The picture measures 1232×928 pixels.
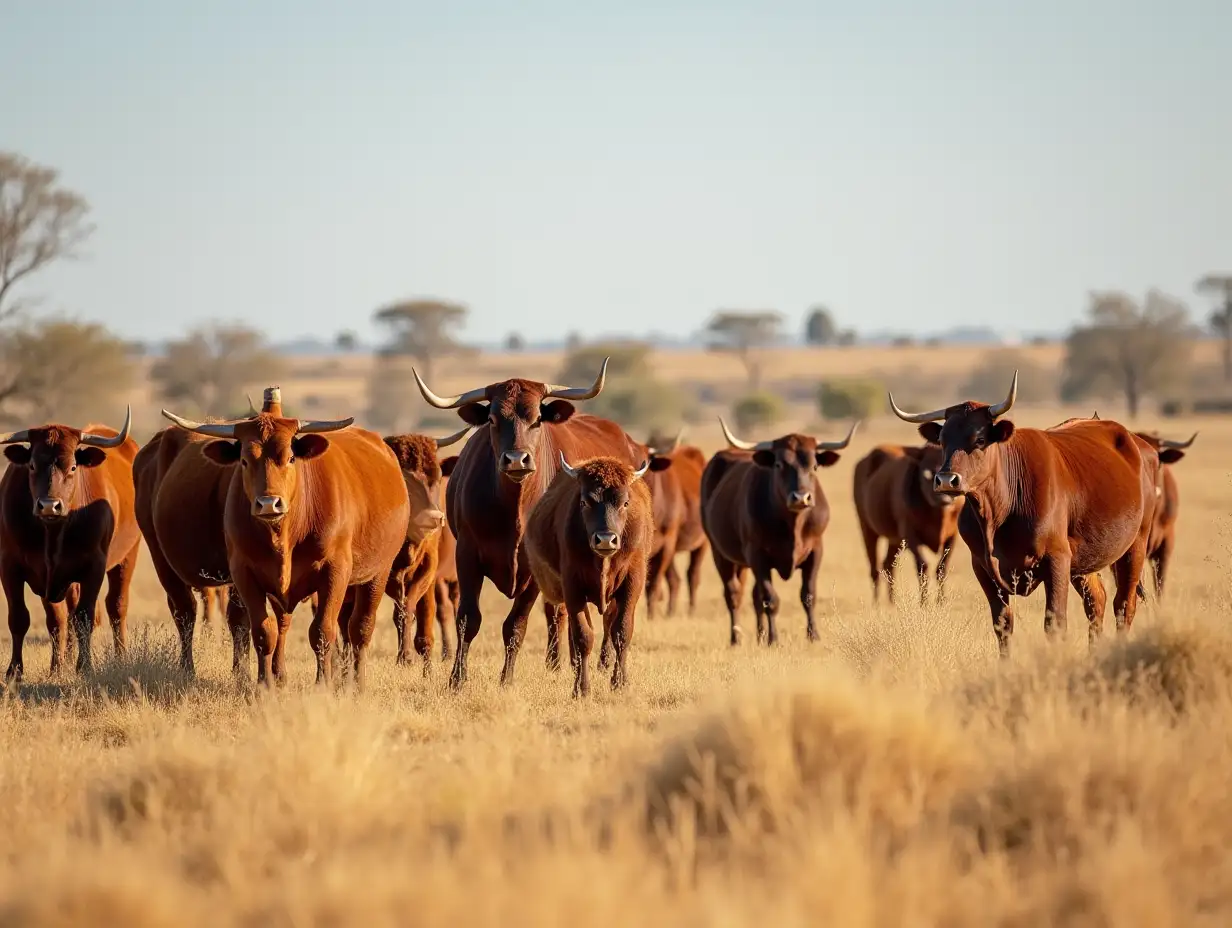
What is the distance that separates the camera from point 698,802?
6.05 meters

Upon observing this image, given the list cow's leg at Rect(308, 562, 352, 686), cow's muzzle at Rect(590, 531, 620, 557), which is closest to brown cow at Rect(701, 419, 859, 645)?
cow's muzzle at Rect(590, 531, 620, 557)

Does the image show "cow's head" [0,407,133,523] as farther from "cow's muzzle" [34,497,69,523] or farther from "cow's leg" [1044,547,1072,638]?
"cow's leg" [1044,547,1072,638]

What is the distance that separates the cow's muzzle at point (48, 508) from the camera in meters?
11.3

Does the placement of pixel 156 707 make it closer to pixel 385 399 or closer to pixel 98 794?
pixel 98 794

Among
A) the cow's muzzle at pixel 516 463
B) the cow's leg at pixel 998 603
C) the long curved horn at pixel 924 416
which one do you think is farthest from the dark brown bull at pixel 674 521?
the cow's leg at pixel 998 603

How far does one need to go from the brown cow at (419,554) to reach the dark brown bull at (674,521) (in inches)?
134

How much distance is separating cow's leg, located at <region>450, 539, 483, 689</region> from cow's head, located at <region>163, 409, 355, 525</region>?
1.69 meters

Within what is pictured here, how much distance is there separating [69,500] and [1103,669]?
26.0ft

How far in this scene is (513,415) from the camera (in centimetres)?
1109

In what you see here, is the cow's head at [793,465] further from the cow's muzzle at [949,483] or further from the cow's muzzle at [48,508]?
the cow's muzzle at [48,508]

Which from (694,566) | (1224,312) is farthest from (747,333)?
(694,566)

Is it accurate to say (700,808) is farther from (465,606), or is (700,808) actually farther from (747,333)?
(747,333)

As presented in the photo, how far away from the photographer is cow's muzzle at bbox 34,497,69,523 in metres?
11.3

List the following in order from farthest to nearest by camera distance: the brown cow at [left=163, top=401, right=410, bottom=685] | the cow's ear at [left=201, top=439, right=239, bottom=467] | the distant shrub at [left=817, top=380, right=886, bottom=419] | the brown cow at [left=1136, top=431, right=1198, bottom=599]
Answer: the distant shrub at [left=817, top=380, right=886, bottom=419], the brown cow at [left=1136, top=431, right=1198, bottom=599], the cow's ear at [left=201, top=439, right=239, bottom=467], the brown cow at [left=163, top=401, right=410, bottom=685]
